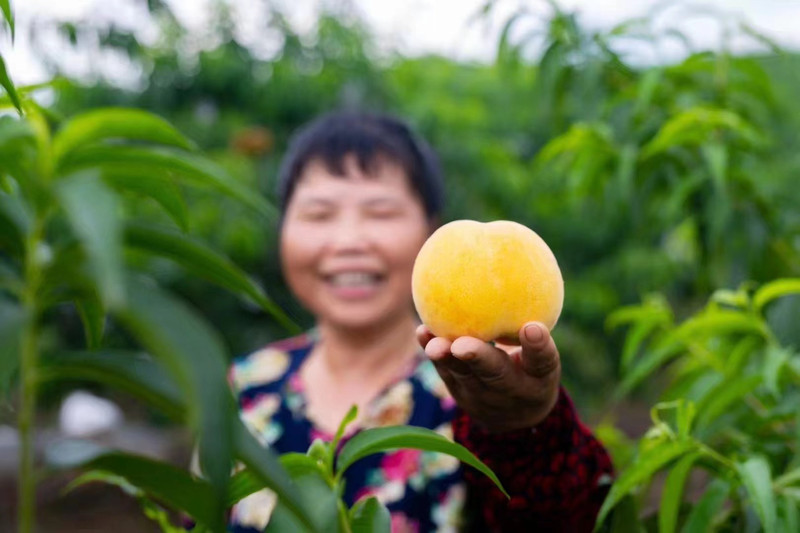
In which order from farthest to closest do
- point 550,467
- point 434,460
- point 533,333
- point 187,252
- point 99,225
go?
point 434,460 → point 550,467 → point 533,333 → point 187,252 → point 99,225

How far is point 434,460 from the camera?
49.7 inches

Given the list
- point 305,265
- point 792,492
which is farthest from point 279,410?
point 792,492

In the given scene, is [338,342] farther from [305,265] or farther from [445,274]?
[445,274]

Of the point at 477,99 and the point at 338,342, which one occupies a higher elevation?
the point at 477,99

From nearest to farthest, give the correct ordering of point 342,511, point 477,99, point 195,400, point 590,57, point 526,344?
point 195,400 → point 342,511 → point 526,344 → point 590,57 → point 477,99

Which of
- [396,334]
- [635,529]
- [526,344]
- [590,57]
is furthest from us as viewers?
[396,334]

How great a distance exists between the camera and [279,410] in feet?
4.86

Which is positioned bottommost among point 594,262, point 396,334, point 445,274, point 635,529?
point 594,262

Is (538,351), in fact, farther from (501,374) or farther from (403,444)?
(403,444)

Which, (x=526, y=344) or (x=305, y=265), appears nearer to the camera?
(x=526, y=344)

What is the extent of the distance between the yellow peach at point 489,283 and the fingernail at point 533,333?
2 centimetres

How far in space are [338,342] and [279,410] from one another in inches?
6.4

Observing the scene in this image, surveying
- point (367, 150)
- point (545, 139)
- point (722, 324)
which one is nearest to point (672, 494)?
point (722, 324)

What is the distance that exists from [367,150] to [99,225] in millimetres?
1155
